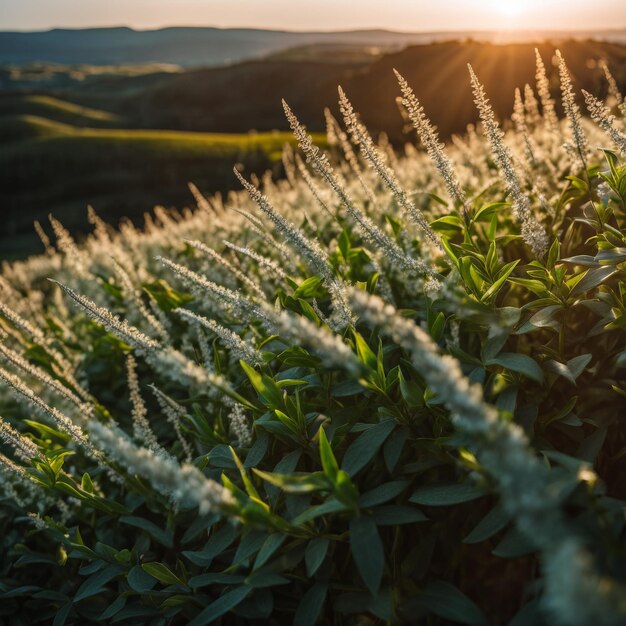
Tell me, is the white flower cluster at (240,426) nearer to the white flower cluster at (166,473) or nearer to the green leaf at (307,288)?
the green leaf at (307,288)

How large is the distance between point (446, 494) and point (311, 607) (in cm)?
71

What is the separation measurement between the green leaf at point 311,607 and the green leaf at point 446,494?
55cm

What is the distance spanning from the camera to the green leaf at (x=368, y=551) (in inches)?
80.0

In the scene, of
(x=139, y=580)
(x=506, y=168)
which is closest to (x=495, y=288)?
(x=506, y=168)

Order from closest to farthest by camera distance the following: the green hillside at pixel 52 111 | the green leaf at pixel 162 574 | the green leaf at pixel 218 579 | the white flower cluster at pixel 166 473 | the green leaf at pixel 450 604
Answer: the white flower cluster at pixel 166 473 → the green leaf at pixel 450 604 → the green leaf at pixel 218 579 → the green leaf at pixel 162 574 → the green hillside at pixel 52 111

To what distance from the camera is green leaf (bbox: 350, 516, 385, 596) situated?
2031 millimetres

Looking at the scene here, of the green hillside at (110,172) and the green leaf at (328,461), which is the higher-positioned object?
the green leaf at (328,461)

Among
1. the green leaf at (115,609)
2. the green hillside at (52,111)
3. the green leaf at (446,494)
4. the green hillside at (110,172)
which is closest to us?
the green leaf at (446,494)

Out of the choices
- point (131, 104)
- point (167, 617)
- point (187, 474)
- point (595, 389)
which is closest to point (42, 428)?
point (167, 617)

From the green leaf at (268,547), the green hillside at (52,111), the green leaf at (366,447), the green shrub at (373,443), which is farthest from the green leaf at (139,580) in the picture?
the green hillside at (52,111)

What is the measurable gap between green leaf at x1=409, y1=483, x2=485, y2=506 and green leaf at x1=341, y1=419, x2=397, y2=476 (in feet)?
0.80

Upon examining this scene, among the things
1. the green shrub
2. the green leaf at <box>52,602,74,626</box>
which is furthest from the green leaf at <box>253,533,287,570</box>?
the green leaf at <box>52,602,74,626</box>

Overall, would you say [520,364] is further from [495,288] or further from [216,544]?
[216,544]

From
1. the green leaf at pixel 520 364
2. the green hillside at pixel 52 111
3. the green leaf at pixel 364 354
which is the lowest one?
the green hillside at pixel 52 111
